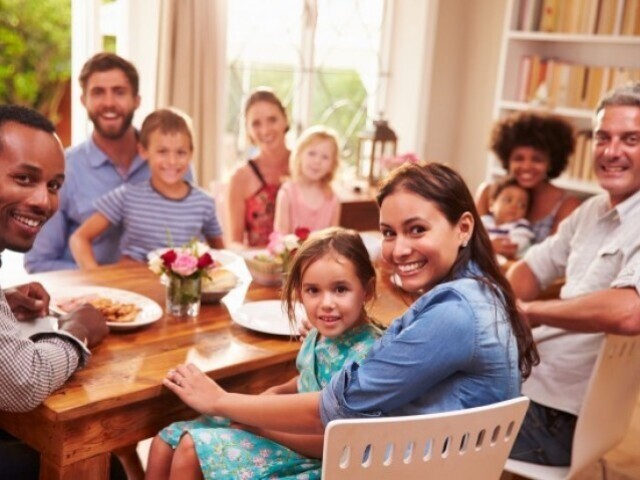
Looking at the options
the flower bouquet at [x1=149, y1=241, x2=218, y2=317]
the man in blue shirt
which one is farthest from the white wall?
the flower bouquet at [x1=149, y1=241, x2=218, y2=317]

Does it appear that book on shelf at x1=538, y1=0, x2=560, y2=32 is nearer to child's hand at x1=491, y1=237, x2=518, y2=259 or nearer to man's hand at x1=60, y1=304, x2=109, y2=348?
child's hand at x1=491, y1=237, x2=518, y2=259

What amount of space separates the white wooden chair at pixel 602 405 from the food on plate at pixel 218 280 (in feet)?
2.79

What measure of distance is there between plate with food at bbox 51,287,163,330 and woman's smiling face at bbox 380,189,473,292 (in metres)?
0.69

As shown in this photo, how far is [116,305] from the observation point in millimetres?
1970

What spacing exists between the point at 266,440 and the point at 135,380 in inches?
11.6

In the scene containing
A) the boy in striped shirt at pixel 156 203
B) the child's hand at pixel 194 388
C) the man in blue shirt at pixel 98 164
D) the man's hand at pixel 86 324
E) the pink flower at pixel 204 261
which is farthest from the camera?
the man in blue shirt at pixel 98 164

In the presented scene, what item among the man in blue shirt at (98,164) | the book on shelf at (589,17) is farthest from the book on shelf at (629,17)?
the man in blue shirt at (98,164)

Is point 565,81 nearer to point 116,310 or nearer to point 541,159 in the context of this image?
point 541,159

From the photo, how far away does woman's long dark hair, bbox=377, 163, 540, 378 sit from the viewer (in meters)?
1.51

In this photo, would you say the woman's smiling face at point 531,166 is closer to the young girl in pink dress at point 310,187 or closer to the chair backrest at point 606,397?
the young girl in pink dress at point 310,187

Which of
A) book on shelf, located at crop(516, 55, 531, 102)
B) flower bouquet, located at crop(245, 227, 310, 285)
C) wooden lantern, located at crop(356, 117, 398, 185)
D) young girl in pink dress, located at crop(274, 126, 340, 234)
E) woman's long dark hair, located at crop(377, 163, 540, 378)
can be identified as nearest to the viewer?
woman's long dark hair, located at crop(377, 163, 540, 378)

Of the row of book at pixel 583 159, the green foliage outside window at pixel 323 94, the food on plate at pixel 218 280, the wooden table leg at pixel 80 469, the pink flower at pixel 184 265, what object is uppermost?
the green foliage outside window at pixel 323 94

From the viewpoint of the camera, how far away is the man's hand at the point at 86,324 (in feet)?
5.73

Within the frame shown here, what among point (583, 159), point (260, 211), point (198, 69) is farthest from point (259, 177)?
Result: point (583, 159)
